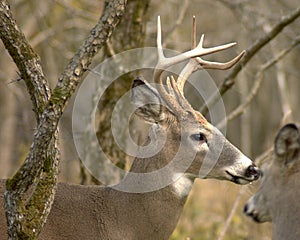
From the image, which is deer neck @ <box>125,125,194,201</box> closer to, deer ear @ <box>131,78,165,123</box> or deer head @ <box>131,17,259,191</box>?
deer head @ <box>131,17,259,191</box>

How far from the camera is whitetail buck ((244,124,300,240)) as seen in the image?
6488mm

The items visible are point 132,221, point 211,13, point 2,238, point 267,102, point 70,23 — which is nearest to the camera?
point 2,238

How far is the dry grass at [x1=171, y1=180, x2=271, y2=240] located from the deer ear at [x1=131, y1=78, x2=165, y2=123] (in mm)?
2237

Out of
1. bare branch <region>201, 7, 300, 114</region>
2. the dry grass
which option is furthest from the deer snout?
the dry grass

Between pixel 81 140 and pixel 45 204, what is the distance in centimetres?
301

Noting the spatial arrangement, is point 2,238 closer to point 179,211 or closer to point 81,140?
point 179,211

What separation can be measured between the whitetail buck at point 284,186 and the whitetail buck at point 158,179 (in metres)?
0.36

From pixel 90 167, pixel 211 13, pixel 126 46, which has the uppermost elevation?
pixel 211 13

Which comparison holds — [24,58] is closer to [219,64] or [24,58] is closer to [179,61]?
[179,61]

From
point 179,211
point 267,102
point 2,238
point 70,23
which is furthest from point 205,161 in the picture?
point 267,102

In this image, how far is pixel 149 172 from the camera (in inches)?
256

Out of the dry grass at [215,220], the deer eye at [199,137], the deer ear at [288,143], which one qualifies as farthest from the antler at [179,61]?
the dry grass at [215,220]

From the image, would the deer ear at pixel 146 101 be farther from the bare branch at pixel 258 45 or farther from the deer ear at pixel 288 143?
the bare branch at pixel 258 45

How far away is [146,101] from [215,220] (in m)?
5.81
